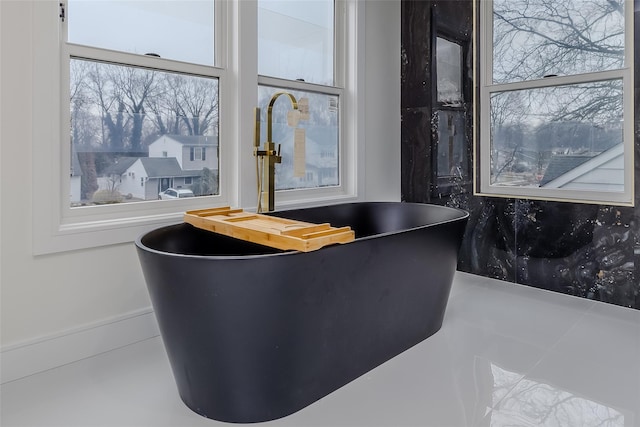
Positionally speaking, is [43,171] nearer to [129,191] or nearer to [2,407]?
[129,191]

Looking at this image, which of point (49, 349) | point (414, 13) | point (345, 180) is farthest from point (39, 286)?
point (414, 13)

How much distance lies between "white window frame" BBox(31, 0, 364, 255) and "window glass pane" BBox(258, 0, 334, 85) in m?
0.18

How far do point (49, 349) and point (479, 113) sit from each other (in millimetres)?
2973

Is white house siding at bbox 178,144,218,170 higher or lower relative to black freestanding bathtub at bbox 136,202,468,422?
higher

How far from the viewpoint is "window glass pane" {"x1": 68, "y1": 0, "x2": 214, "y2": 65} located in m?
2.07

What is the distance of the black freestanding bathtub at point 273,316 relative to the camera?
1.39 m

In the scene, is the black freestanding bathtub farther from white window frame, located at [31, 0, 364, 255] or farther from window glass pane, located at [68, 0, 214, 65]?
→ window glass pane, located at [68, 0, 214, 65]

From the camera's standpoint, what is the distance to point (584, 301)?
9.05 feet

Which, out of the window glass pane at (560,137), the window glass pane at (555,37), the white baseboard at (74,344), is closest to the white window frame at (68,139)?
the white baseboard at (74,344)

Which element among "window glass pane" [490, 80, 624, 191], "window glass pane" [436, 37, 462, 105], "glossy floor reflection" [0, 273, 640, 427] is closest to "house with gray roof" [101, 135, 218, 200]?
"glossy floor reflection" [0, 273, 640, 427]

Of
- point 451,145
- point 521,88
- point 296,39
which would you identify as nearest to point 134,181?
point 296,39

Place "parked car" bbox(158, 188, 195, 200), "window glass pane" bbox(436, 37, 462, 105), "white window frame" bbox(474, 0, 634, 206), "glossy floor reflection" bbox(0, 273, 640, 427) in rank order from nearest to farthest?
"glossy floor reflection" bbox(0, 273, 640, 427) → "parked car" bbox(158, 188, 195, 200) → "white window frame" bbox(474, 0, 634, 206) → "window glass pane" bbox(436, 37, 462, 105)

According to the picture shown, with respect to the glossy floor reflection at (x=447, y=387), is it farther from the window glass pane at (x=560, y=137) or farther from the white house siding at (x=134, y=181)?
the window glass pane at (x=560, y=137)

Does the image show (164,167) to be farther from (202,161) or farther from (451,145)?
(451,145)
